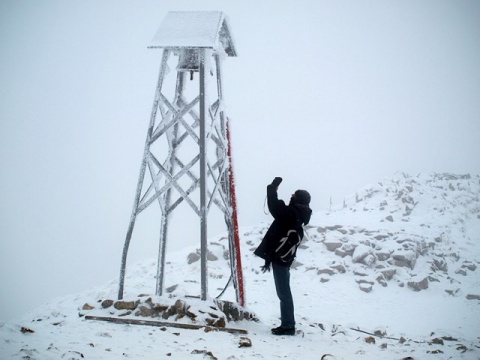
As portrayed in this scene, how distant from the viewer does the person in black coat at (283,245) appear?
4.27 m

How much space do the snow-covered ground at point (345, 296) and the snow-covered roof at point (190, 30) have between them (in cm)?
410

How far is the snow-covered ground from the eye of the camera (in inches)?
128

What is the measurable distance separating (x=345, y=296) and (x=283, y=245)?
8.55 metres

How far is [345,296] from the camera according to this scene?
1140cm

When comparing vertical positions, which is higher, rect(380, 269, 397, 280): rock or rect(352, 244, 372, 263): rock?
rect(352, 244, 372, 263): rock

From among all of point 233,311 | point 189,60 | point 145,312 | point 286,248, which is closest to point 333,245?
point 233,311

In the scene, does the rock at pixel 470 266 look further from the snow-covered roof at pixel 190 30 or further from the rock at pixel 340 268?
the snow-covered roof at pixel 190 30

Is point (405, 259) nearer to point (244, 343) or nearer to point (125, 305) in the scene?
point (244, 343)

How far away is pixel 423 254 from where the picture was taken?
16047 mm

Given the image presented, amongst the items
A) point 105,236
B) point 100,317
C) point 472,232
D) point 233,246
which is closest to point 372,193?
point 472,232

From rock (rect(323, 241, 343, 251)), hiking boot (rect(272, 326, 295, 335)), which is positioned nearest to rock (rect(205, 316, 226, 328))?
hiking boot (rect(272, 326, 295, 335))

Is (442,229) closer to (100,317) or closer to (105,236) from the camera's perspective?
(100,317)

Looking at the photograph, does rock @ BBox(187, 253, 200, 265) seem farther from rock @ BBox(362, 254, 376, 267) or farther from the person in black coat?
the person in black coat

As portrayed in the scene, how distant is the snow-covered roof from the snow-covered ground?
410 cm
